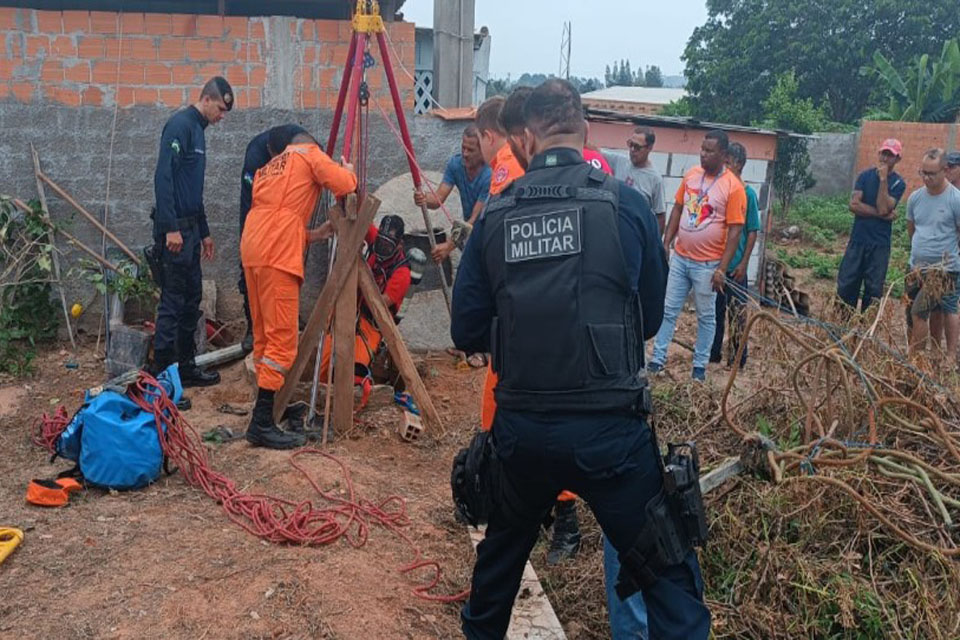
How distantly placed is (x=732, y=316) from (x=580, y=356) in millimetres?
4320

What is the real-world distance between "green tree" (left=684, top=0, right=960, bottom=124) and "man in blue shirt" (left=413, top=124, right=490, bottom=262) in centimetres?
2426

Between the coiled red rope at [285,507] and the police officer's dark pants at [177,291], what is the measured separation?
4.29 feet

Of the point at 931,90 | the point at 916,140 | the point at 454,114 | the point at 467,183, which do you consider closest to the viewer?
the point at 467,183

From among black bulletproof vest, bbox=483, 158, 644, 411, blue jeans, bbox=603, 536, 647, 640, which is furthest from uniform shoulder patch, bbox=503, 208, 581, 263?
blue jeans, bbox=603, 536, 647, 640

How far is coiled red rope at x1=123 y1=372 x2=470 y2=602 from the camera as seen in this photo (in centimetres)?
368

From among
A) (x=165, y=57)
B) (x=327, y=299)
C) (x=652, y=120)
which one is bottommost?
(x=327, y=299)

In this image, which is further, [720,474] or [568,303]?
[720,474]

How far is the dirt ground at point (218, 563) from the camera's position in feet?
9.87

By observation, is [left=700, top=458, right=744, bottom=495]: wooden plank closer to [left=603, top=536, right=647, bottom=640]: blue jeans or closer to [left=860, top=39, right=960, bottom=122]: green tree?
[left=603, top=536, right=647, bottom=640]: blue jeans

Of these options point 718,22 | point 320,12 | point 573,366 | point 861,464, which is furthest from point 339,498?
point 718,22

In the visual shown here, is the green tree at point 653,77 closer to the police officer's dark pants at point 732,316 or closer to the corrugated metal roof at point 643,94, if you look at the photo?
the corrugated metal roof at point 643,94

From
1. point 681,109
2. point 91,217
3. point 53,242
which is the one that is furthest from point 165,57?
point 681,109

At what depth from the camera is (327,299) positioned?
500 cm

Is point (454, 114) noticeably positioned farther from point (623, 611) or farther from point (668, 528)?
point (668, 528)
